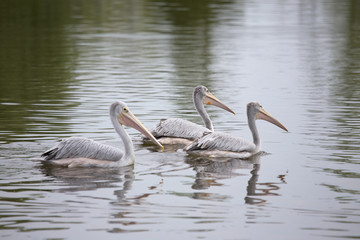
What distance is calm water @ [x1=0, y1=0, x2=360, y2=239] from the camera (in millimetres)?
6980

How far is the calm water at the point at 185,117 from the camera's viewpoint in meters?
6.98

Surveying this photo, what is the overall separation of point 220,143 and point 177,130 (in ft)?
3.86

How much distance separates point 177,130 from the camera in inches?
429

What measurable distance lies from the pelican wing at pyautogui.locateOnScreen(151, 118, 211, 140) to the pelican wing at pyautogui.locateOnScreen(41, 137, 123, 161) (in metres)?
1.92

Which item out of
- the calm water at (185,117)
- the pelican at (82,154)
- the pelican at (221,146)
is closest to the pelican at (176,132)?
the calm water at (185,117)

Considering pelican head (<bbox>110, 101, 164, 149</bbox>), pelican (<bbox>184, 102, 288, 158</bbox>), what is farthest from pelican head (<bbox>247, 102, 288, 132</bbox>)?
pelican head (<bbox>110, 101, 164, 149</bbox>)

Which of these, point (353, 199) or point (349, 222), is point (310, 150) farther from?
point (349, 222)

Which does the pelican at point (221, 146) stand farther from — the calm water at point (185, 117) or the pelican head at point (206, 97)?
the pelican head at point (206, 97)

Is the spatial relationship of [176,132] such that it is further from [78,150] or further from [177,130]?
[78,150]

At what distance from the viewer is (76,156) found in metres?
9.00

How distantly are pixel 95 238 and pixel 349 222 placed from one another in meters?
2.27

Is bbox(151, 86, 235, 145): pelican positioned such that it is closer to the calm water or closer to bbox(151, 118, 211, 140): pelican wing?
bbox(151, 118, 211, 140): pelican wing

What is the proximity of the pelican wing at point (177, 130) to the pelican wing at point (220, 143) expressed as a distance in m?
0.93

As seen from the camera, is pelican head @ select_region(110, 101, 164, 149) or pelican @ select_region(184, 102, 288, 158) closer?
pelican head @ select_region(110, 101, 164, 149)
